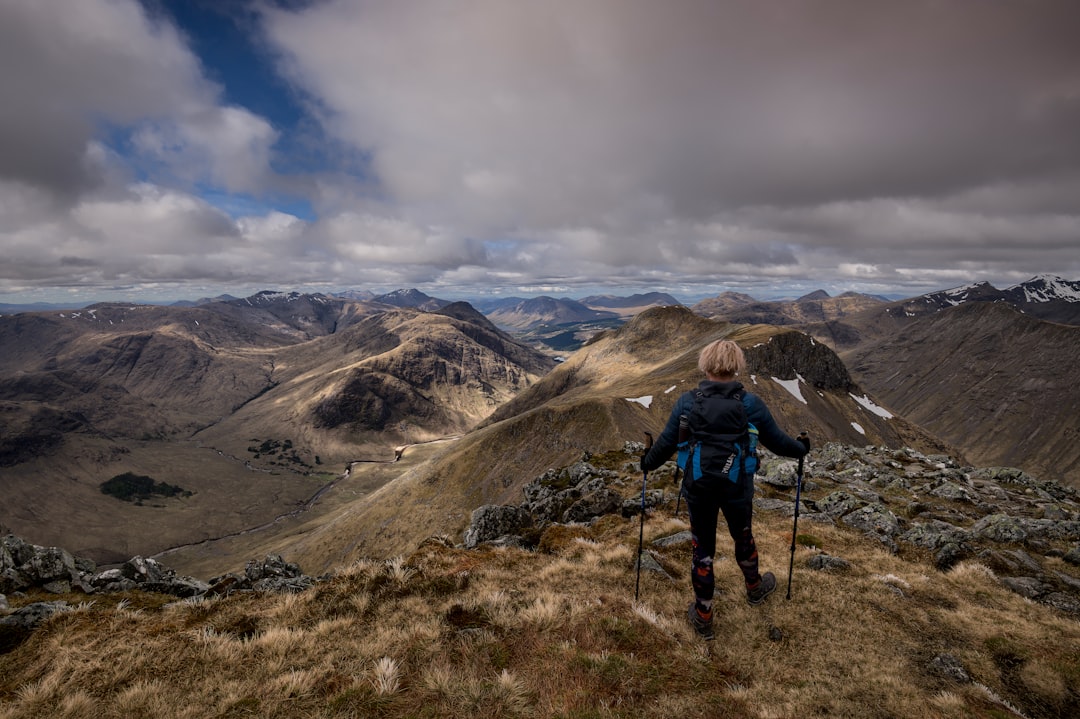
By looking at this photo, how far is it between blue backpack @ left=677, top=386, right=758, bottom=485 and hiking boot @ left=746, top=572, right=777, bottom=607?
150 inches

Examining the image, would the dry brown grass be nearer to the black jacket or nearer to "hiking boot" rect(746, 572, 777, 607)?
"hiking boot" rect(746, 572, 777, 607)

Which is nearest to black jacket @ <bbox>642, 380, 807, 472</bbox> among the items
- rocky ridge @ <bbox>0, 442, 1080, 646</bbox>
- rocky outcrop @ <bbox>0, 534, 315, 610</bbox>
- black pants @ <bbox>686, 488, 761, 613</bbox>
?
black pants @ <bbox>686, 488, 761, 613</bbox>

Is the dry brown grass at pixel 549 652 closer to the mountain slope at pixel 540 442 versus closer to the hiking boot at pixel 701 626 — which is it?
the hiking boot at pixel 701 626

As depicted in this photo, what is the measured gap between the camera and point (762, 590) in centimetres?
1127

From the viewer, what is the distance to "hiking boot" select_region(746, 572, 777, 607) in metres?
11.1

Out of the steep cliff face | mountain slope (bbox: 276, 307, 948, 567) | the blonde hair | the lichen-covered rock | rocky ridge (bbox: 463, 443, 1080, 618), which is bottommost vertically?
mountain slope (bbox: 276, 307, 948, 567)

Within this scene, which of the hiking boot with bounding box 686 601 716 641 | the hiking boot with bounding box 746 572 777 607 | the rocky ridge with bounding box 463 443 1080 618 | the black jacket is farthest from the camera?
the rocky ridge with bounding box 463 443 1080 618

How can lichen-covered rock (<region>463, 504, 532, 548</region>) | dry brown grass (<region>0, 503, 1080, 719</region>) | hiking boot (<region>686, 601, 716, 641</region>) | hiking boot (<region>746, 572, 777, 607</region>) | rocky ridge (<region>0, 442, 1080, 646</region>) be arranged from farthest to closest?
lichen-covered rock (<region>463, 504, 532, 548</region>), rocky ridge (<region>0, 442, 1080, 646</region>), hiking boot (<region>746, 572, 777, 607</region>), hiking boot (<region>686, 601, 716, 641</region>), dry brown grass (<region>0, 503, 1080, 719</region>)

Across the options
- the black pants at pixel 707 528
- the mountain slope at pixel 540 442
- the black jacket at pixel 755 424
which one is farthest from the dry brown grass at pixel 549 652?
the mountain slope at pixel 540 442

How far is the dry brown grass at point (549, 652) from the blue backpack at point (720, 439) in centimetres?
373

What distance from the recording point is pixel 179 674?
7.66m

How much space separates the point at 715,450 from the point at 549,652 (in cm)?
523

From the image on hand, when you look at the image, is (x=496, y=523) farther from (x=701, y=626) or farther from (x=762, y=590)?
(x=701, y=626)

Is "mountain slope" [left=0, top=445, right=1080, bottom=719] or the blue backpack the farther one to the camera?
the blue backpack
